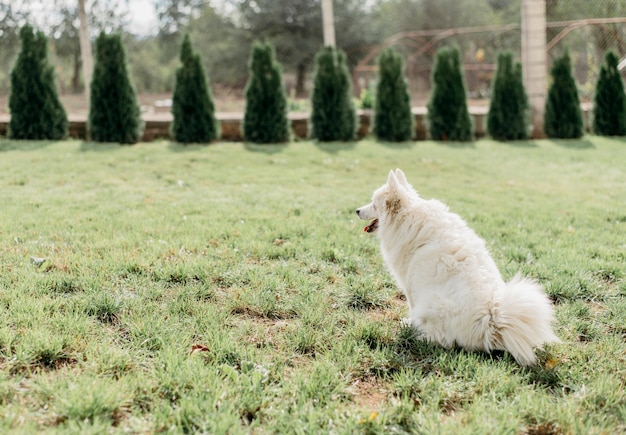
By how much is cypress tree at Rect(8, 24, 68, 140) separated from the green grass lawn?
3.30 meters

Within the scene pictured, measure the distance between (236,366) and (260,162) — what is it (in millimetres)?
6149

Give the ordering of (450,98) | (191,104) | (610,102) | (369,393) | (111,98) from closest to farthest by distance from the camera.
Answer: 1. (369,393)
2. (111,98)
3. (191,104)
4. (450,98)
5. (610,102)

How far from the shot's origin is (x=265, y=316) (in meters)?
3.21

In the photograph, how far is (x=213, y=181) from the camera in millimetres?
7176

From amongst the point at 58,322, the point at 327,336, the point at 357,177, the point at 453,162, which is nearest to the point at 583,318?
the point at 327,336

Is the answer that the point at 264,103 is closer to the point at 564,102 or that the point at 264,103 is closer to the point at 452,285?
the point at 564,102

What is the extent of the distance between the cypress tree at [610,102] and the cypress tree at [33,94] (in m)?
10.8

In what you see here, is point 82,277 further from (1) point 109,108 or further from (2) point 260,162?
(1) point 109,108

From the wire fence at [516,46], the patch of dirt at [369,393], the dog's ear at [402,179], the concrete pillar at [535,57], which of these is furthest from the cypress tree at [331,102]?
the patch of dirt at [369,393]

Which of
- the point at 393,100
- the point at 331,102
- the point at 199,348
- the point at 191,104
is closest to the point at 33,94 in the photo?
the point at 191,104

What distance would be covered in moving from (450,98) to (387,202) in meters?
8.33

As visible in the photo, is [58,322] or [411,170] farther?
[411,170]

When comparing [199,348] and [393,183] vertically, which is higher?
[393,183]

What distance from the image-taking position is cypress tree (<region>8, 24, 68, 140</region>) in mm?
9570
